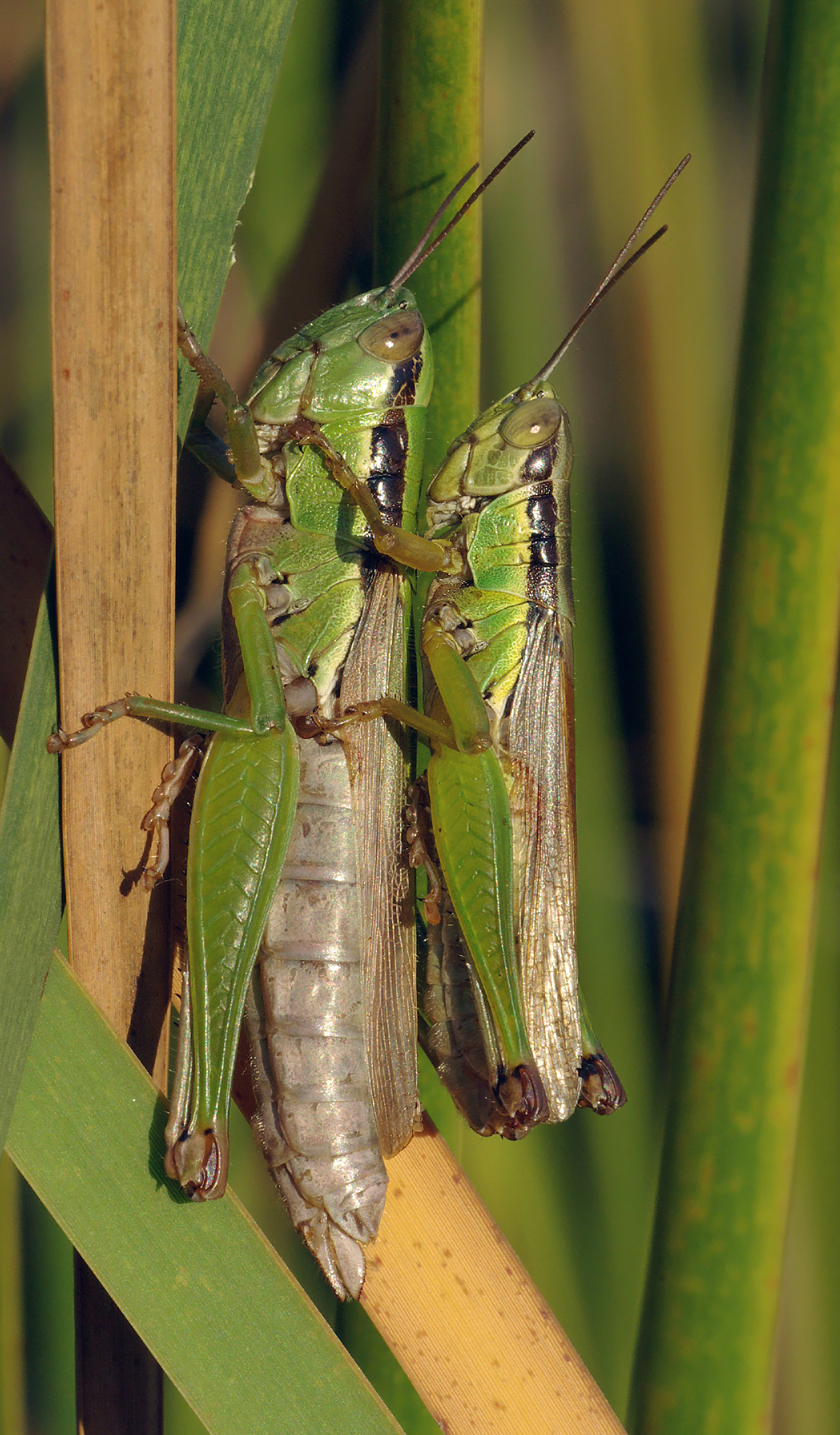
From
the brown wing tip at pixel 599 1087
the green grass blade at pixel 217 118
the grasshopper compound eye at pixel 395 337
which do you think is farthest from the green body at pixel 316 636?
the brown wing tip at pixel 599 1087

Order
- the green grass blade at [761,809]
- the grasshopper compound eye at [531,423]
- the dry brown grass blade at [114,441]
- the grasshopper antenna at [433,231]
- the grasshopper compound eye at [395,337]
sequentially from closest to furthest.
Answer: the dry brown grass blade at [114,441] < the green grass blade at [761,809] < the grasshopper antenna at [433,231] < the grasshopper compound eye at [395,337] < the grasshopper compound eye at [531,423]

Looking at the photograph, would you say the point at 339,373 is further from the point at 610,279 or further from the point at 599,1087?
the point at 599,1087

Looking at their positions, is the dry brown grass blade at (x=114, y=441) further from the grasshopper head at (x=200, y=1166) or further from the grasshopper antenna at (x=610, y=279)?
the grasshopper antenna at (x=610, y=279)

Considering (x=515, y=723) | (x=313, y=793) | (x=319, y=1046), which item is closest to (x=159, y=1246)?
(x=319, y=1046)

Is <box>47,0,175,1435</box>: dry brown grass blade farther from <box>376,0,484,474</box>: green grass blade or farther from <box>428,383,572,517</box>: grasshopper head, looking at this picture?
<box>428,383,572,517</box>: grasshopper head

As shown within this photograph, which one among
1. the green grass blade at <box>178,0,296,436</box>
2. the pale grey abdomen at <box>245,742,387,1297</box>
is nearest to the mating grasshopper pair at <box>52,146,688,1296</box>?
the pale grey abdomen at <box>245,742,387,1297</box>

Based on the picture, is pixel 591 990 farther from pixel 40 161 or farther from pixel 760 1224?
pixel 40 161
